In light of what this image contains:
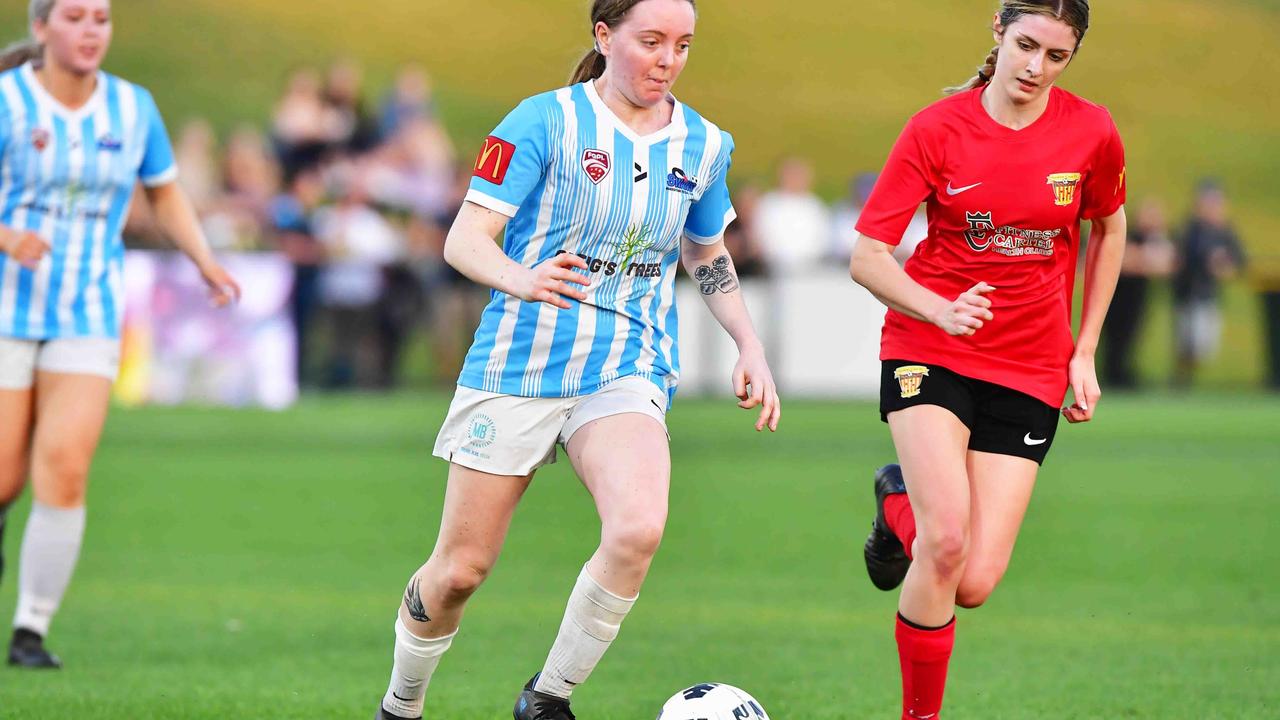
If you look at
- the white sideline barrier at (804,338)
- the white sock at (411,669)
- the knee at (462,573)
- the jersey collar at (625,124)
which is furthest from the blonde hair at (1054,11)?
the white sideline barrier at (804,338)

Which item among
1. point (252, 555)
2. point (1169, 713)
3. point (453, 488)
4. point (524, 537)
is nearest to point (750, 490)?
Result: point (524, 537)

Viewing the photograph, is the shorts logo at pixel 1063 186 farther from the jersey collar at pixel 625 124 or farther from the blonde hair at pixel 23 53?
the blonde hair at pixel 23 53

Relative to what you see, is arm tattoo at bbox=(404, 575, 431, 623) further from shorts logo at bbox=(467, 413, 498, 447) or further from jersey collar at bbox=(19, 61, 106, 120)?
jersey collar at bbox=(19, 61, 106, 120)

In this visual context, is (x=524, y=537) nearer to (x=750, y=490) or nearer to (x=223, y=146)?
(x=750, y=490)

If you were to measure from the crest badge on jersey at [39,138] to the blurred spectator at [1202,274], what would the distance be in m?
18.1

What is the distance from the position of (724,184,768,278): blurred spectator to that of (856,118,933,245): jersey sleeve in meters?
13.8

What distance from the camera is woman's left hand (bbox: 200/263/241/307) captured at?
738cm

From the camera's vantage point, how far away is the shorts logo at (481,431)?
5398mm

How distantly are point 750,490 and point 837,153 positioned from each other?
86.1 ft

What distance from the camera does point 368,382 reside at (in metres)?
20.5

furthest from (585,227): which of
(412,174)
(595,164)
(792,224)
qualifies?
(412,174)

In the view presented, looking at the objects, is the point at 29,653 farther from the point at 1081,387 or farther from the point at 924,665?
the point at 1081,387

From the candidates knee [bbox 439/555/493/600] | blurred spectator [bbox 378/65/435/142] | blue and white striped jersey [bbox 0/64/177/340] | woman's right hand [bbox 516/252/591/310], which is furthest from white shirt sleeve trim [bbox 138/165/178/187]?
blurred spectator [bbox 378/65/435/142]

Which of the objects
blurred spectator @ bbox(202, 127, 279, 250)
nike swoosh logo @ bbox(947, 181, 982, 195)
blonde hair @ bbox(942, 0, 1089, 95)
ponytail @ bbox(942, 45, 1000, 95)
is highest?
blonde hair @ bbox(942, 0, 1089, 95)
